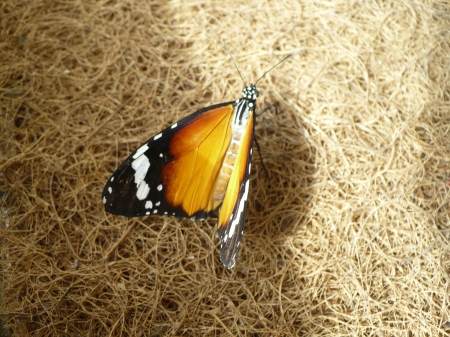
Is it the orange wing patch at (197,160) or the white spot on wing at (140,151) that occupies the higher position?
the white spot on wing at (140,151)

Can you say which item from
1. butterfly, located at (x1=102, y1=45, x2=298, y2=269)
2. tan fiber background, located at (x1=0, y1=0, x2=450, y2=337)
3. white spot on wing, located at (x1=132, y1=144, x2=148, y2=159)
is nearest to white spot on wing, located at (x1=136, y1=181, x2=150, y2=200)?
butterfly, located at (x1=102, y1=45, x2=298, y2=269)

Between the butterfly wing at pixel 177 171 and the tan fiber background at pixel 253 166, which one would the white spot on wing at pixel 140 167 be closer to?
the butterfly wing at pixel 177 171

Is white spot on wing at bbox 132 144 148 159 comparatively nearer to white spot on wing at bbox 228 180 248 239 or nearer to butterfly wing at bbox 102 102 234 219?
butterfly wing at bbox 102 102 234 219

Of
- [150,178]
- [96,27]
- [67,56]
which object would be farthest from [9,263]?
[96,27]

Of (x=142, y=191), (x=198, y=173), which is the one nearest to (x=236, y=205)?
(x=198, y=173)

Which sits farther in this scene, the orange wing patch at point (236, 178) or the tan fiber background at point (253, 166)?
the tan fiber background at point (253, 166)

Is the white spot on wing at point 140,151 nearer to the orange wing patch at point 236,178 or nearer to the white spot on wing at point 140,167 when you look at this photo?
the white spot on wing at point 140,167

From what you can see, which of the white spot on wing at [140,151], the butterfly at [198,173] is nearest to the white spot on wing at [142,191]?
the butterfly at [198,173]

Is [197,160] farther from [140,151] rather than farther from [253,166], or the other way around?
[253,166]

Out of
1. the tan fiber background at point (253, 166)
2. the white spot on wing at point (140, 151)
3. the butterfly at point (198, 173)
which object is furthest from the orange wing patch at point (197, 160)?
the tan fiber background at point (253, 166)
